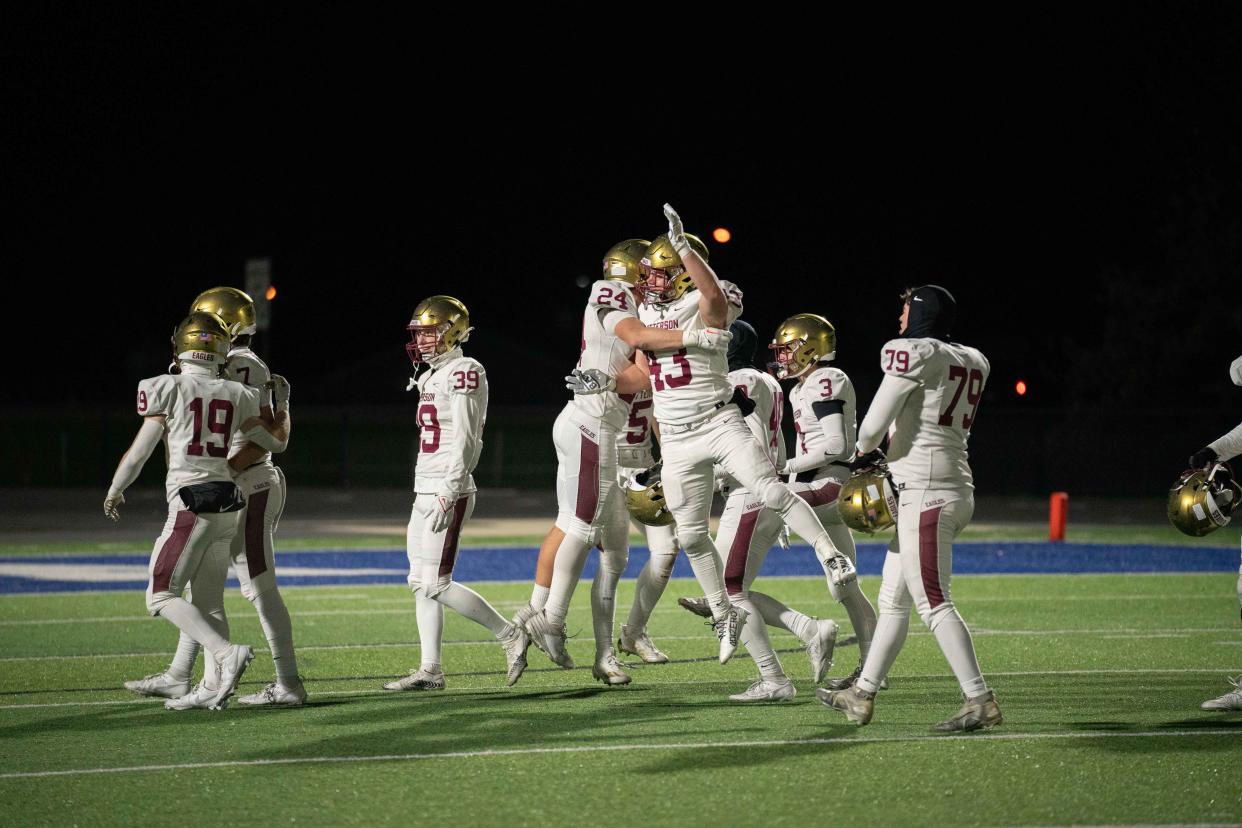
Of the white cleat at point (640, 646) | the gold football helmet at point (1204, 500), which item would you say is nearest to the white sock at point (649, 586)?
the white cleat at point (640, 646)

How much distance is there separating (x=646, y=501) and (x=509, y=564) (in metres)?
8.23

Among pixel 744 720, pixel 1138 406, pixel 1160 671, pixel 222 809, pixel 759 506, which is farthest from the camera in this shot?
pixel 1138 406

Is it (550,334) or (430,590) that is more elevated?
(550,334)

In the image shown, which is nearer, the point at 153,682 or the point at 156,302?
the point at 153,682

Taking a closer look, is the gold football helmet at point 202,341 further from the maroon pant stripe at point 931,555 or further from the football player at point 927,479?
the maroon pant stripe at point 931,555

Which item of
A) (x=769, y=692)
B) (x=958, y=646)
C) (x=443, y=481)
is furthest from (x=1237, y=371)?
(x=443, y=481)

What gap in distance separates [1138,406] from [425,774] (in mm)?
27812

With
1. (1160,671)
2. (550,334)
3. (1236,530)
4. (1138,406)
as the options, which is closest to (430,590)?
(1160,671)

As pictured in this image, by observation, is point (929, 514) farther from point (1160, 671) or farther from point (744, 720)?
point (1160, 671)

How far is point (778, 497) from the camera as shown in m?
7.43

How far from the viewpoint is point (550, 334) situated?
6266 centimetres

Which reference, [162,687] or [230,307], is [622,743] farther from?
[230,307]

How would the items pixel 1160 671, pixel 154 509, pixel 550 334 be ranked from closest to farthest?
→ pixel 1160 671
pixel 154 509
pixel 550 334

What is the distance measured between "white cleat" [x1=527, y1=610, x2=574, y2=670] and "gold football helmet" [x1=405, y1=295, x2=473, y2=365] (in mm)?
1510
